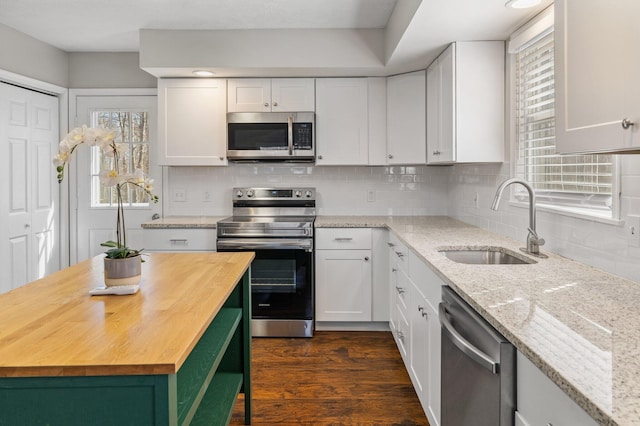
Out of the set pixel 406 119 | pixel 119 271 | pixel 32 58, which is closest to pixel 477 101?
pixel 406 119

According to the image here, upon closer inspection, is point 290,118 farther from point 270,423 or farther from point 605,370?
point 605,370

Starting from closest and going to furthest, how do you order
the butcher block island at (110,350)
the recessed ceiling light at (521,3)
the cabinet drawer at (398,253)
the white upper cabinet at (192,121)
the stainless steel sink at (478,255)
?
the butcher block island at (110,350) < the recessed ceiling light at (521,3) < the stainless steel sink at (478,255) < the cabinet drawer at (398,253) < the white upper cabinet at (192,121)

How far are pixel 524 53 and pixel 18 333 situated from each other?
8.78ft

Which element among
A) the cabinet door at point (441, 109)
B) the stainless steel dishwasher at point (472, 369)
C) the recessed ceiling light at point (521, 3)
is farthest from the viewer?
the cabinet door at point (441, 109)

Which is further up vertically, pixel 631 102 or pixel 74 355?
pixel 631 102

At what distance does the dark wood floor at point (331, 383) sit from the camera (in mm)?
2379

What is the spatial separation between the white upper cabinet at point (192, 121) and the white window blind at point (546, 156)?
7.50ft

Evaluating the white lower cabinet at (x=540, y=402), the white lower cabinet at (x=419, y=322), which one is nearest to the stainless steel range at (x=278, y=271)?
the white lower cabinet at (x=419, y=322)

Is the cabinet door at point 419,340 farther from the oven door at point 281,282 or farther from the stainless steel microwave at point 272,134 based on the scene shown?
the stainless steel microwave at point 272,134

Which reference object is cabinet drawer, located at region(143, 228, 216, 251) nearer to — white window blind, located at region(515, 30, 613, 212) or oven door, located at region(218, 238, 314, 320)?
oven door, located at region(218, 238, 314, 320)

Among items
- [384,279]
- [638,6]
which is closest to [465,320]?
[638,6]

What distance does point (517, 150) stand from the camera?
105 inches

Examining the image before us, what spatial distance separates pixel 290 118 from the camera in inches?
145

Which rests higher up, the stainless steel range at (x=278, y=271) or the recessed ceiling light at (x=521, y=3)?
the recessed ceiling light at (x=521, y=3)
